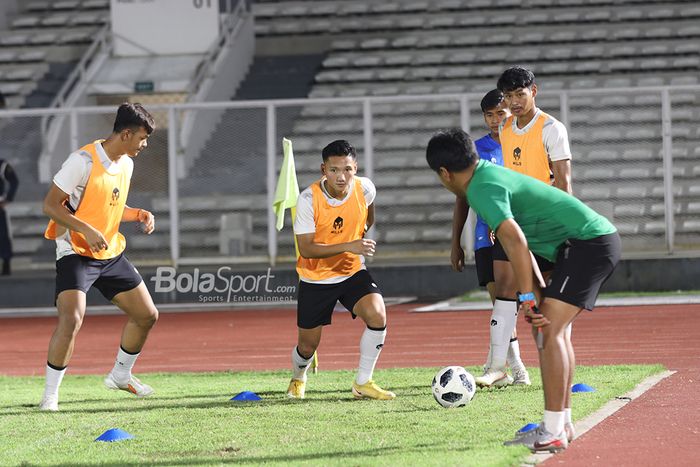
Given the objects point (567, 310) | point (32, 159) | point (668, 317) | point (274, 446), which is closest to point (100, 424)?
point (274, 446)

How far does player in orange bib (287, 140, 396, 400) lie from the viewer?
8594mm

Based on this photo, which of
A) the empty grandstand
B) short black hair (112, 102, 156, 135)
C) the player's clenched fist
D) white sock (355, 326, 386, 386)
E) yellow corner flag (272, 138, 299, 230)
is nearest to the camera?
the player's clenched fist

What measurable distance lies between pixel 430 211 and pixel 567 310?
39.4ft

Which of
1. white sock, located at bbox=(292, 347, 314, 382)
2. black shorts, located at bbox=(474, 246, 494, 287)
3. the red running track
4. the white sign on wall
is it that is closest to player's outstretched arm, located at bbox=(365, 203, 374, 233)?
black shorts, located at bbox=(474, 246, 494, 287)

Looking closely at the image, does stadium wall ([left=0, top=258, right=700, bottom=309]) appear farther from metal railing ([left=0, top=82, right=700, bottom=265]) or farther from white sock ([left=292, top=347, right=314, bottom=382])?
white sock ([left=292, top=347, right=314, bottom=382])

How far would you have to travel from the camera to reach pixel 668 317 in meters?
14.4

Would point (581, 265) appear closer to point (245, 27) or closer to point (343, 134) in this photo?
point (343, 134)

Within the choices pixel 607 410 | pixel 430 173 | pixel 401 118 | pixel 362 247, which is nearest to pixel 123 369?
pixel 362 247

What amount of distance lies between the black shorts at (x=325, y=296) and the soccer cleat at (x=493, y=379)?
93 cm

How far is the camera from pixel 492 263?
9.26m

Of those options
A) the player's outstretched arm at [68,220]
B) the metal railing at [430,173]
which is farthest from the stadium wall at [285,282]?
the player's outstretched arm at [68,220]

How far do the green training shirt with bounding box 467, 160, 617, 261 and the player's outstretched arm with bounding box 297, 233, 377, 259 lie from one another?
5.18 feet

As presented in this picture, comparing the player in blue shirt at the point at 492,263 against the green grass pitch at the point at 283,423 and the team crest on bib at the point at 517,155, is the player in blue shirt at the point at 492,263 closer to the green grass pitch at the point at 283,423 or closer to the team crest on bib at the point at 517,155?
the green grass pitch at the point at 283,423

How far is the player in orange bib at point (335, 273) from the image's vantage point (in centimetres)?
859
